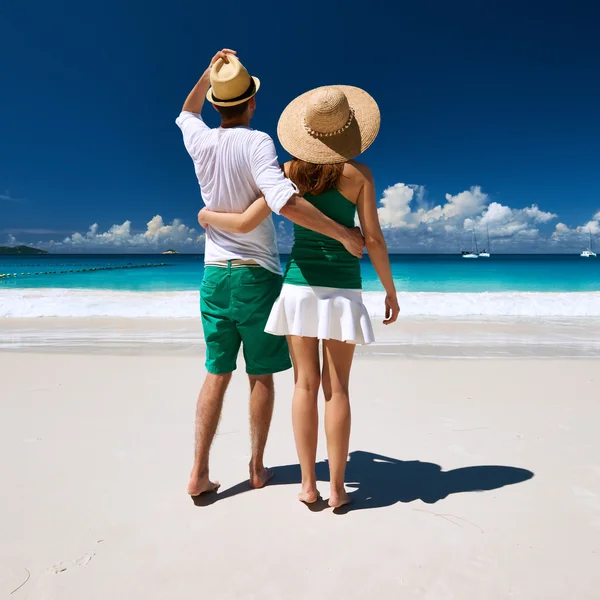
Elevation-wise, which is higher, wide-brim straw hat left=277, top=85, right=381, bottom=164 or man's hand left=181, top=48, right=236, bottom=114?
man's hand left=181, top=48, right=236, bottom=114

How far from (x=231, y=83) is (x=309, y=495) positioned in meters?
1.90

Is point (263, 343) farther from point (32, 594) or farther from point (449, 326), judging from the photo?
point (449, 326)

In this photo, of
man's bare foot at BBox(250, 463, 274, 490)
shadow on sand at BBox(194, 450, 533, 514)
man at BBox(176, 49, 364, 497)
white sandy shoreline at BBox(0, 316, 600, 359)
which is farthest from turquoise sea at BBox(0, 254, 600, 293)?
man at BBox(176, 49, 364, 497)

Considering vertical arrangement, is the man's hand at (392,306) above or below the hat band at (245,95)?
below

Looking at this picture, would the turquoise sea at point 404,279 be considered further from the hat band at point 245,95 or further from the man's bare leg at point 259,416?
the hat band at point 245,95

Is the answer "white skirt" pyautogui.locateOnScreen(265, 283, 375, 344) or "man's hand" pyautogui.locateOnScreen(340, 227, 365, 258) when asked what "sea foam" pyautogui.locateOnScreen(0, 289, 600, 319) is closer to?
"white skirt" pyautogui.locateOnScreen(265, 283, 375, 344)

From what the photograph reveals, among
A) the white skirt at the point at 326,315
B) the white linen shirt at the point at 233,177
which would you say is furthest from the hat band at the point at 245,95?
the white skirt at the point at 326,315

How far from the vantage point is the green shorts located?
229cm

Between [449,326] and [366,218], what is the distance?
20.2 ft

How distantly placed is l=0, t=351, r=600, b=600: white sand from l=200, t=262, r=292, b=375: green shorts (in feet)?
2.19

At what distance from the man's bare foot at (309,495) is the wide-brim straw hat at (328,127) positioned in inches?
57.8

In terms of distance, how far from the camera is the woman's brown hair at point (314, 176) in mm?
2059

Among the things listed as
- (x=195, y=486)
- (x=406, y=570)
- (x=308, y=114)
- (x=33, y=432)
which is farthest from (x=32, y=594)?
(x=308, y=114)

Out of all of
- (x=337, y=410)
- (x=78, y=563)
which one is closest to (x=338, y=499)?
(x=337, y=410)
